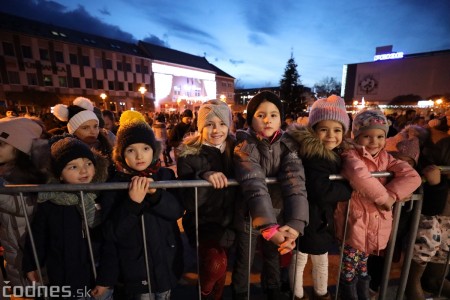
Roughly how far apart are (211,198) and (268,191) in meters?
0.52

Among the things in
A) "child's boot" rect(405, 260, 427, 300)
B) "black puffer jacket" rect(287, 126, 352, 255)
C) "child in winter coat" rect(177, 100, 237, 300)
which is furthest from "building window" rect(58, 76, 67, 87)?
→ "child's boot" rect(405, 260, 427, 300)

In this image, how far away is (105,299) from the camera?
81.4 inches

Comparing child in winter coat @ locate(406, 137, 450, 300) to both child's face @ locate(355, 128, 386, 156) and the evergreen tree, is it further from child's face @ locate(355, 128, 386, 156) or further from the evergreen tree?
the evergreen tree

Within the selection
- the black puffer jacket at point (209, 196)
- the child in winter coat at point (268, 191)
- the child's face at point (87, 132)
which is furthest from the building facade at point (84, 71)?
the child in winter coat at point (268, 191)

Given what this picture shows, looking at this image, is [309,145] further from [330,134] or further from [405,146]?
[405,146]

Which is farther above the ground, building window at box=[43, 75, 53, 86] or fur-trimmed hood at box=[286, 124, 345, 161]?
building window at box=[43, 75, 53, 86]

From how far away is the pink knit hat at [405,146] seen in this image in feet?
8.48

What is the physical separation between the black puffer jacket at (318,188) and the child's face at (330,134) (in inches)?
4.3

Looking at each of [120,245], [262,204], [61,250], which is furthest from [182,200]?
[61,250]

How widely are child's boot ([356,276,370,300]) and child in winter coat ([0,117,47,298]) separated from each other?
3211 mm

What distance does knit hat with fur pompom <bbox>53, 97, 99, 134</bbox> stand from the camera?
316 centimetres

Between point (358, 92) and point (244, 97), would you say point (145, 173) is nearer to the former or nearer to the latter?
point (358, 92)

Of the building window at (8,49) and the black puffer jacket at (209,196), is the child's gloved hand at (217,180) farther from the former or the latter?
the building window at (8,49)
